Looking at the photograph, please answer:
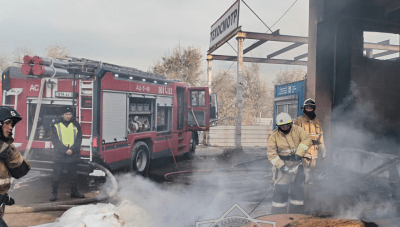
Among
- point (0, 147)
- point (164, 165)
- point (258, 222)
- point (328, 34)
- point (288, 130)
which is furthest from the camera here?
point (164, 165)

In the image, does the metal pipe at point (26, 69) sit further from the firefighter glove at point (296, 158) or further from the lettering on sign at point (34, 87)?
the firefighter glove at point (296, 158)

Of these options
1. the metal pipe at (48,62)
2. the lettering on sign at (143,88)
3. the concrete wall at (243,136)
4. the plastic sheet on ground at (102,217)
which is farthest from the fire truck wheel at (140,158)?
the concrete wall at (243,136)

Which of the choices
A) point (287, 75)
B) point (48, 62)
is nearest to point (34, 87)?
point (48, 62)

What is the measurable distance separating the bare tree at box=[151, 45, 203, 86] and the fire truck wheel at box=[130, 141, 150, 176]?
59.9 feet

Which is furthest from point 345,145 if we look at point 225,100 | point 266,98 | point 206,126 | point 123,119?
point 266,98

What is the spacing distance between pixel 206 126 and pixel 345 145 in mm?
4730

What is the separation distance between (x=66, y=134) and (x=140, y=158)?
280cm

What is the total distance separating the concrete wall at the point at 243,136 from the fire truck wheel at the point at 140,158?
7807mm

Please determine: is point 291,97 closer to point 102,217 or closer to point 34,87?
point 34,87

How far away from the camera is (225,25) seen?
528 inches

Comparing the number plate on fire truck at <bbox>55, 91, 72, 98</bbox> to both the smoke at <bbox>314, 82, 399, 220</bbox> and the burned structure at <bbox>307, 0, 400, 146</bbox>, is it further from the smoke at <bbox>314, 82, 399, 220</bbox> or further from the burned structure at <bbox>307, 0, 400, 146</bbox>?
the smoke at <bbox>314, 82, 399, 220</bbox>

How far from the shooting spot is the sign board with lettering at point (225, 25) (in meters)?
12.1

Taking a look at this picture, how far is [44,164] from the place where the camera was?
22.8 ft

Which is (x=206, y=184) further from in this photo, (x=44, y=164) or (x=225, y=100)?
(x=225, y=100)
